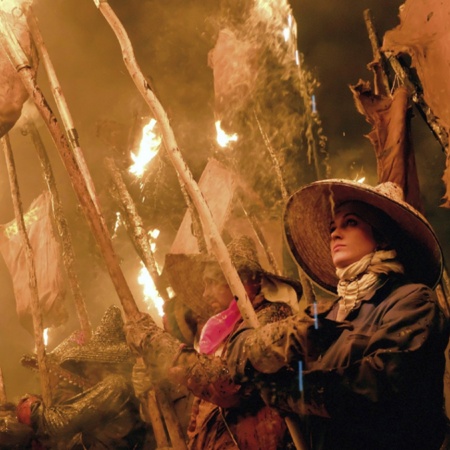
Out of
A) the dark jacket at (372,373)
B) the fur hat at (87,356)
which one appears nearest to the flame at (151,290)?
the fur hat at (87,356)

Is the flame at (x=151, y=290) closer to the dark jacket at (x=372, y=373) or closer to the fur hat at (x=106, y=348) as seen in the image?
the fur hat at (x=106, y=348)

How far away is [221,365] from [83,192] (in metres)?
2.10

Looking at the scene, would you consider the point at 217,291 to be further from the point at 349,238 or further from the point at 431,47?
the point at 431,47

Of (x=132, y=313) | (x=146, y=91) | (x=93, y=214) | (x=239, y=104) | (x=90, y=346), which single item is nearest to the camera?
(x=146, y=91)

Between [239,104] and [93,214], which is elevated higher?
[239,104]

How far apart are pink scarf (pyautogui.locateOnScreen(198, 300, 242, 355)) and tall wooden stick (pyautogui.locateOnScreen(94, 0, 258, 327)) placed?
104 centimetres

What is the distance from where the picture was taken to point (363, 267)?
2223 mm

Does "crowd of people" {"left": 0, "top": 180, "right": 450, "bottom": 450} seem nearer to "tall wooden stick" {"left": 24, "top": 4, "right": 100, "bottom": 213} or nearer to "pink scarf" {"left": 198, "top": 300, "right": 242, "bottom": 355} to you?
"pink scarf" {"left": 198, "top": 300, "right": 242, "bottom": 355}

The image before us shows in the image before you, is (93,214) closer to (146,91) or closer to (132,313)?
(132,313)

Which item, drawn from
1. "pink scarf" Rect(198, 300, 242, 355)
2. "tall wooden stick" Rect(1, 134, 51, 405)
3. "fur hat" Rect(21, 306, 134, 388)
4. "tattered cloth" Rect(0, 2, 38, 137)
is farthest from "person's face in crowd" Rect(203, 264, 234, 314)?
"tattered cloth" Rect(0, 2, 38, 137)

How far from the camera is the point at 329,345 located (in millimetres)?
1689

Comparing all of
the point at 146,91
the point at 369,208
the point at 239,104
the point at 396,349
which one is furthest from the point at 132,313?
the point at 239,104

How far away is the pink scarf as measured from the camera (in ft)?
10.7

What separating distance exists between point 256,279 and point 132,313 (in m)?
1.09
